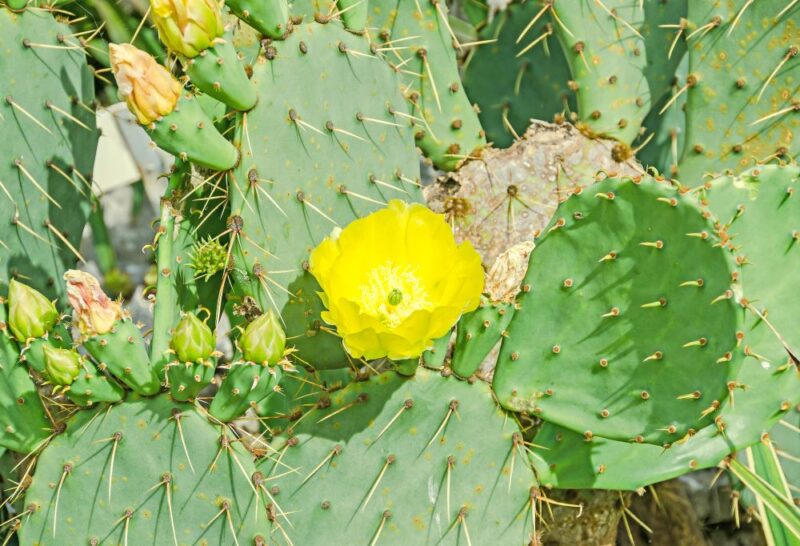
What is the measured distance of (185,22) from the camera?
1.35 meters

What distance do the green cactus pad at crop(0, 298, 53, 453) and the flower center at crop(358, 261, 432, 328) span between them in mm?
530

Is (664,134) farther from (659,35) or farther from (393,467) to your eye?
(393,467)

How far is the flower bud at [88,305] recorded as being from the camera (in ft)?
4.56

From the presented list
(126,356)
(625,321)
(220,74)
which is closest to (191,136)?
(220,74)

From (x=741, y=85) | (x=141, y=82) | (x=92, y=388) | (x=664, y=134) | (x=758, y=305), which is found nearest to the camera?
(x=141, y=82)

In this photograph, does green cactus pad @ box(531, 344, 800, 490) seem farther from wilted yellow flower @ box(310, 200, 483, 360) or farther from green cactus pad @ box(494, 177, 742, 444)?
wilted yellow flower @ box(310, 200, 483, 360)

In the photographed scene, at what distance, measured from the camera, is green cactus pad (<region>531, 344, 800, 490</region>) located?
1.52 metres

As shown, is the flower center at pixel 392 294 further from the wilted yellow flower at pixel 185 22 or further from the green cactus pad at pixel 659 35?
the green cactus pad at pixel 659 35

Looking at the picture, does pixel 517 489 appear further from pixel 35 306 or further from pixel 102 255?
pixel 102 255

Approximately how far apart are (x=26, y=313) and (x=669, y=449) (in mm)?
967

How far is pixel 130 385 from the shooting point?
147 centimetres

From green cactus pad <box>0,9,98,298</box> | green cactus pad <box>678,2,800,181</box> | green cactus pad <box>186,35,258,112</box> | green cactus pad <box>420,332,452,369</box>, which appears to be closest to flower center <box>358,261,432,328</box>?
green cactus pad <box>420,332,452,369</box>

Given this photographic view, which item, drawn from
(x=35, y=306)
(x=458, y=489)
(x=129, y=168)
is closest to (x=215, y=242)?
(x=35, y=306)

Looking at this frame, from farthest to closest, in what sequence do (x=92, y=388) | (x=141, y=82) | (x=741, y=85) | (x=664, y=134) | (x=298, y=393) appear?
(x=664, y=134) < (x=741, y=85) < (x=298, y=393) < (x=92, y=388) < (x=141, y=82)
